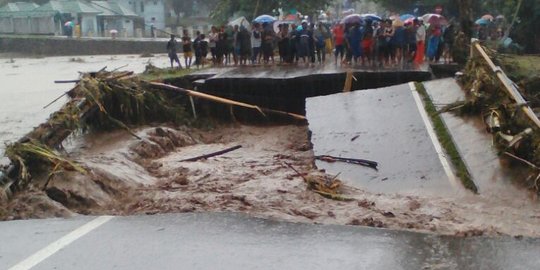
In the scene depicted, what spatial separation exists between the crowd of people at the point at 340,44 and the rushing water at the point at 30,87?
5.00m

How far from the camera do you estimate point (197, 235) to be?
292 inches

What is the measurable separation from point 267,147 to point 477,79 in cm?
447

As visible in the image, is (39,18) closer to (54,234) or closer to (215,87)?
(215,87)

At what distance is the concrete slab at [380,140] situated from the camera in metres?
9.30

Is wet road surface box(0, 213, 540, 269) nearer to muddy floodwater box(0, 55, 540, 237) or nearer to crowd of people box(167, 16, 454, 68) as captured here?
muddy floodwater box(0, 55, 540, 237)

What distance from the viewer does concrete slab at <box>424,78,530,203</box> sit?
8.39 meters

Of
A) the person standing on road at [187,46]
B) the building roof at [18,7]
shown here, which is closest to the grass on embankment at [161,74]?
the person standing on road at [187,46]

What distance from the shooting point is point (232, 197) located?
900 cm

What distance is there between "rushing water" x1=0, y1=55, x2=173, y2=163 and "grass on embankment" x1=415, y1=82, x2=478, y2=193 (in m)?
6.39

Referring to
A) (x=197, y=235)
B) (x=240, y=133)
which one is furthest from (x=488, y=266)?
(x=240, y=133)

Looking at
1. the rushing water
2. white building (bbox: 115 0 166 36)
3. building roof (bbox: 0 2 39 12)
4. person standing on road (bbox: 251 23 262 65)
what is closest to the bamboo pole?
the rushing water

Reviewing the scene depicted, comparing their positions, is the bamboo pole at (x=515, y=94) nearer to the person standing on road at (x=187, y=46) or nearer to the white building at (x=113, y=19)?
the person standing on road at (x=187, y=46)

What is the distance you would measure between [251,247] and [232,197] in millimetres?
2104

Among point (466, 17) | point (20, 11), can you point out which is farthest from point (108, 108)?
point (20, 11)
